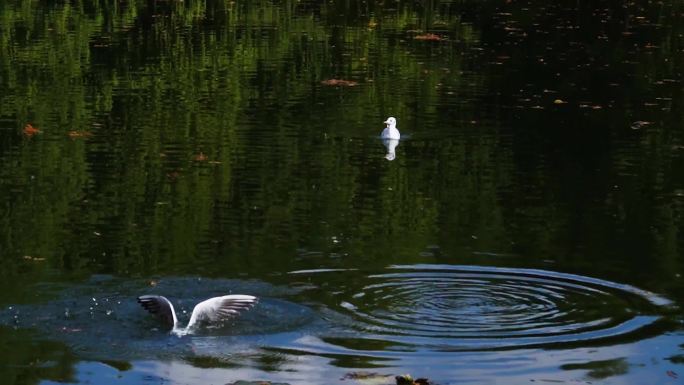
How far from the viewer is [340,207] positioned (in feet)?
48.7

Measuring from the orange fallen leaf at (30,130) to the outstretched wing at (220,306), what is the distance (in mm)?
9150

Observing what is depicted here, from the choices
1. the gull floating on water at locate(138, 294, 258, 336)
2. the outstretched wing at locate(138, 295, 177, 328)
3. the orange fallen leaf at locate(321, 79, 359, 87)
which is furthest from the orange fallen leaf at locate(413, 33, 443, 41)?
the outstretched wing at locate(138, 295, 177, 328)

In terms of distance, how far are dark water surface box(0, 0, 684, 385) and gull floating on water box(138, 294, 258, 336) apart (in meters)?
0.12

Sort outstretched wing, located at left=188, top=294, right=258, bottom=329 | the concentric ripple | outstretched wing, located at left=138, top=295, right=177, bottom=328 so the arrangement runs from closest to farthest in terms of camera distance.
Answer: outstretched wing, located at left=138, top=295, right=177, bottom=328 < outstretched wing, located at left=188, top=294, right=258, bottom=329 < the concentric ripple

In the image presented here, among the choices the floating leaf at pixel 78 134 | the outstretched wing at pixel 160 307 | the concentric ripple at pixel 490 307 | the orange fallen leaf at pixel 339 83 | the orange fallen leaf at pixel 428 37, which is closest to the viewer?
the outstretched wing at pixel 160 307

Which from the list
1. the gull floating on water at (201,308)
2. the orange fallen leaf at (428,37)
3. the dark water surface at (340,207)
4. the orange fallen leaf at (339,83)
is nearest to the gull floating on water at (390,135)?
the dark water surface at (340,207)

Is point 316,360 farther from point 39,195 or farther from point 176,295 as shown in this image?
point 39,195

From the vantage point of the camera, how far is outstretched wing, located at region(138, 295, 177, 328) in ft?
32.2

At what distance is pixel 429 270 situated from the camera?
12109 millimetres

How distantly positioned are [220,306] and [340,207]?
16.3 ft

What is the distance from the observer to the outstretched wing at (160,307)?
9.80 meters

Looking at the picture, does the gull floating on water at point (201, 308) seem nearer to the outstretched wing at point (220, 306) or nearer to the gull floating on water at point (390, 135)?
the outstretched wing at point (220, 306)

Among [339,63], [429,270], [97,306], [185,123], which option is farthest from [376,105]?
[97,306]

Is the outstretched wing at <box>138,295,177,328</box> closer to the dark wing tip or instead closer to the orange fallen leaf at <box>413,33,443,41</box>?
the dark wing tip
